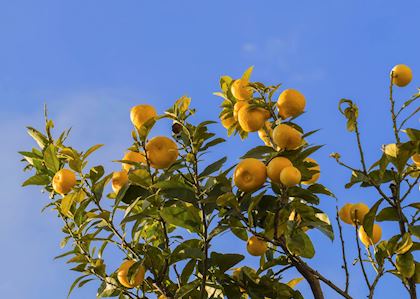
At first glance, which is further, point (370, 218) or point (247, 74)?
point (247, 74)

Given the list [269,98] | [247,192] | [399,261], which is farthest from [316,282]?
[269,98]

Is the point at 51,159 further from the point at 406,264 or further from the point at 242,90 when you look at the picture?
the point at 406,264

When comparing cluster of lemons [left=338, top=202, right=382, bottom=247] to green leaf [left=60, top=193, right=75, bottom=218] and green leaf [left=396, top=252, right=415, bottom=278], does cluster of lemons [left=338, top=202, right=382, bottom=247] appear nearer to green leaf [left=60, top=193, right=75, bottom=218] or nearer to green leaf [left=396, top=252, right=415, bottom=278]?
green leaf [left=396, top=252, right=415, bottom=278]

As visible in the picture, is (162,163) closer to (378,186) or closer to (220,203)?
(220,203)

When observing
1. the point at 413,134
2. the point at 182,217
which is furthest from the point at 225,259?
the point at 413,134

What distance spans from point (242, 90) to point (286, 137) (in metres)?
0.41

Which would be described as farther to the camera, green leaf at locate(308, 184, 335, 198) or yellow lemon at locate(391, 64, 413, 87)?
yellow lemon at locate(391, 64, 413, 87)

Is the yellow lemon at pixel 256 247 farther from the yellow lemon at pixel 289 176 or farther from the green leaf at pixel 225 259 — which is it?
the yellow lemon at pixel 289 176

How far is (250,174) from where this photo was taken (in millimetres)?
1955

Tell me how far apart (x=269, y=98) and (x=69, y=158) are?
78 centimetres

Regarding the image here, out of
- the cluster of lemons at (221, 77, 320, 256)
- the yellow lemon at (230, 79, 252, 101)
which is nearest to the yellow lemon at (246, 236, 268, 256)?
the cluster of lemons at (221, 77, 320, 256)

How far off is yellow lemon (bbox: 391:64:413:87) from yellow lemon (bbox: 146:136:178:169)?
0.95m

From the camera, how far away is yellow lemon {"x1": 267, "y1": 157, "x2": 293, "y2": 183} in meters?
1.91

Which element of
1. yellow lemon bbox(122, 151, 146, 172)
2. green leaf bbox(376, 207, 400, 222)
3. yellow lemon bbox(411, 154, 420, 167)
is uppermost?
yellow lemon bbox(411, 154, 420, 167)
